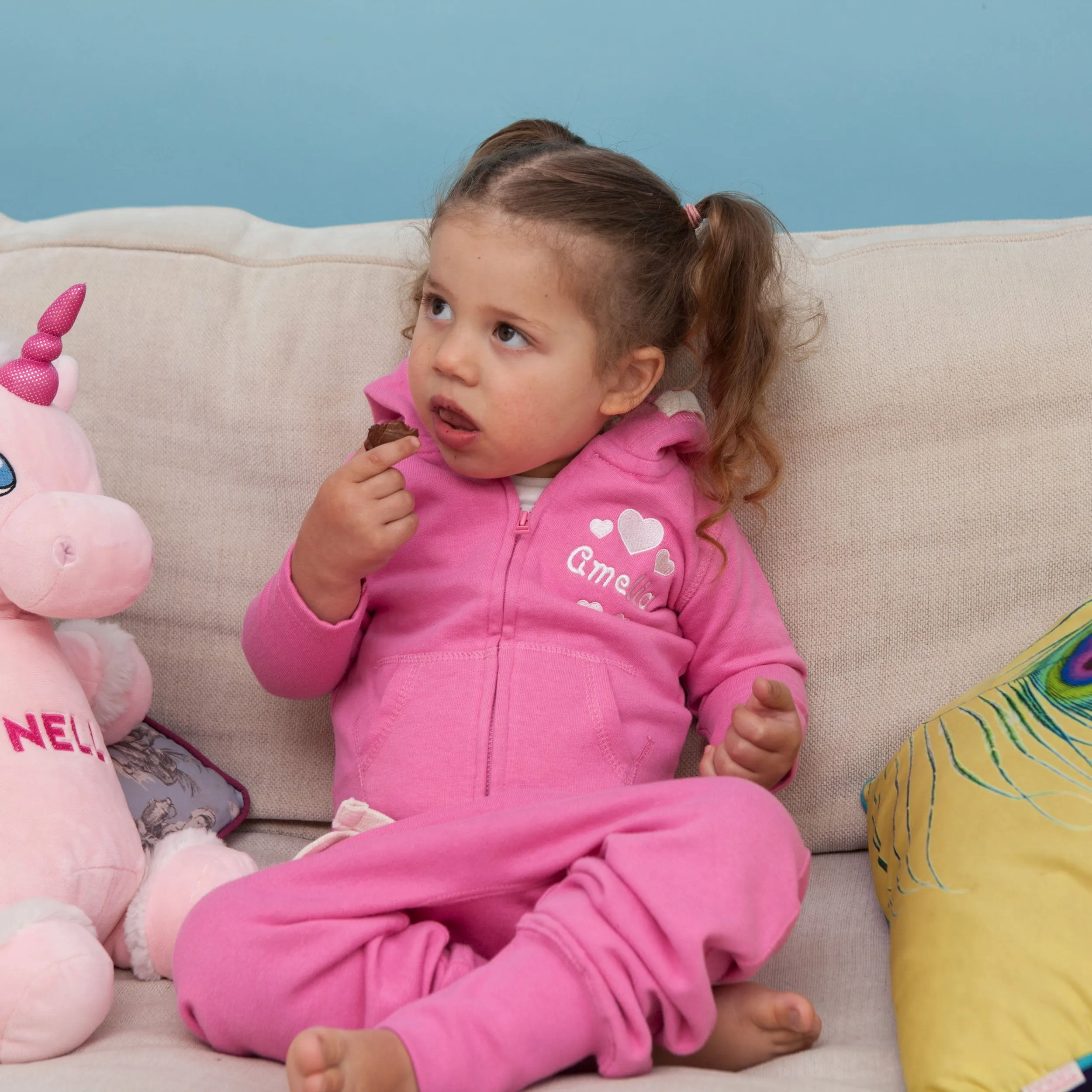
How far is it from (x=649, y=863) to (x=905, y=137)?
1231 mm

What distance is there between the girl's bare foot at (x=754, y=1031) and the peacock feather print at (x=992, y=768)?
0.14 metres

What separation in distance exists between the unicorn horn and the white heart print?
0.51 m

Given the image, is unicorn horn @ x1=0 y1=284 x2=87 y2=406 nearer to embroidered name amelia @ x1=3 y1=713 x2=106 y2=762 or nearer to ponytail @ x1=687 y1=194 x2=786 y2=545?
embroidered name amelia @ x1=3 y1=713 x2=106 y2=762

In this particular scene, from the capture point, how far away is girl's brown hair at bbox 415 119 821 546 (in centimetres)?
112

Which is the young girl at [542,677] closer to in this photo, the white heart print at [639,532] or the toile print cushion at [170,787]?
the white heart print at [639,532]

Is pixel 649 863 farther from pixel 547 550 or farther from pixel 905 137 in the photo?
pixel 905 137

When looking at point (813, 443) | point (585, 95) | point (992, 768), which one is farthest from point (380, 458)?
point (585, 95)

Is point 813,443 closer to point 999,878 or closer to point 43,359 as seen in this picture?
point 999,878

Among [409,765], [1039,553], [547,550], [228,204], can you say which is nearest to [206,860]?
[409,765]

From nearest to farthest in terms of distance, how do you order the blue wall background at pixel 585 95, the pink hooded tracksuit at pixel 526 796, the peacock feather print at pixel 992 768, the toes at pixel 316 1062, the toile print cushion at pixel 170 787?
the toes at pixel 316 1062
the pink hooded tracksuit at pixel 526 796
the peacock feather print at pixel 992 768
the toile print cushion at pixel 170 787
the blue wall background at pixel 585 95

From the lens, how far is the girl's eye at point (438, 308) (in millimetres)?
1119

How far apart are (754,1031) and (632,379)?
0.58 meters

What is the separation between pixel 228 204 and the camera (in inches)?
76.2

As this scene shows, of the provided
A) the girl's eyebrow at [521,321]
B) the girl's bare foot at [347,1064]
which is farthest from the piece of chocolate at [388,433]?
the girl's bare foot at [347,1064]
